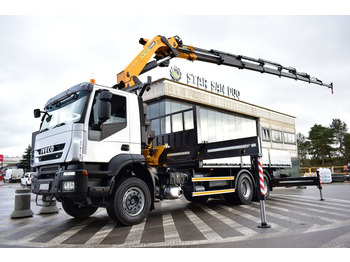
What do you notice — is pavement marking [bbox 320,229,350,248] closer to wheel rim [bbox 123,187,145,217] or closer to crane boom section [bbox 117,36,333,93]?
wheel rim [bbox 123,187,145,217]

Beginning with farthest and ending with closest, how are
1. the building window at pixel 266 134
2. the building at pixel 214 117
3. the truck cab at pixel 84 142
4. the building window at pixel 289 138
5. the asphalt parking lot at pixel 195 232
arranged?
the building window at pixel 289 138, the building window at pixel 266 134, the building at pixel 214 117, the truck cab at pixel 84 142, the asphalt parking lot at pixel 195 232

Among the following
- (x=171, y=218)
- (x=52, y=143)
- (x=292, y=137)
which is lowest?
(x=171, y=218)

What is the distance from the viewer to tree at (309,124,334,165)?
60.3 metres

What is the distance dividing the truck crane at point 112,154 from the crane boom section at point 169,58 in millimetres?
45

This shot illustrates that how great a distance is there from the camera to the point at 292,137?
3909 cm

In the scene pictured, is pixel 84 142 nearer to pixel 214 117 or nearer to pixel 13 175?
pixel 214 117

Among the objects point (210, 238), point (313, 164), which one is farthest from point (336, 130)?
point (210, 238)

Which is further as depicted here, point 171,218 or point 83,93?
point 171,218

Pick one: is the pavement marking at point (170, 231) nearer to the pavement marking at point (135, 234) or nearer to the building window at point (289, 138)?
the pavement marking at point (135, 234)

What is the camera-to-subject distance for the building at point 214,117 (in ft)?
29.6

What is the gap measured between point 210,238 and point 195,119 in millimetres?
3959

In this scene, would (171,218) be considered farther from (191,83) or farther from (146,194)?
(191,83)

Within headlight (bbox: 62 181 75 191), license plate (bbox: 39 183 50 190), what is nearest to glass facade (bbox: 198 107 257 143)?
license plate (bbox: 39 183 50 190)

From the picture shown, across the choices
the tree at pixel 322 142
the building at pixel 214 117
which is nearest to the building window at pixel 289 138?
the building at pixel 214 117
